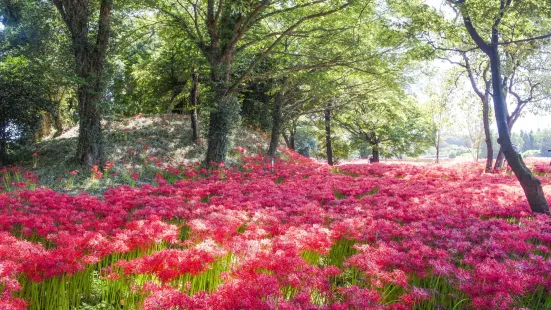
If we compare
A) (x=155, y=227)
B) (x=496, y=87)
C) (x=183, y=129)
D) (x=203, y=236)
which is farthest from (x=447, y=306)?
(x=183, y=129)

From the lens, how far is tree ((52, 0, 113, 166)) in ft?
39.0

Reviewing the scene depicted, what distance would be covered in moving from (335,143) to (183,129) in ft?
56.9

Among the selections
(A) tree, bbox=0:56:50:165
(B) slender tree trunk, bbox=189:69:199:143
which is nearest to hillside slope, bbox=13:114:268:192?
(B) slender tree trunk, bbox=189:69:199:143

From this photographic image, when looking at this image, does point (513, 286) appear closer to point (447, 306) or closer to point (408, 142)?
point (447, 306)

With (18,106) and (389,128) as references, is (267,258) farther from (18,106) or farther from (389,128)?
(389,128)

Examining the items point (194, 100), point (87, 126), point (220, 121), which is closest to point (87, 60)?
point (87, 126)

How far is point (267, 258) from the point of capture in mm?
3297

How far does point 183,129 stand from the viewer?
62.6ft

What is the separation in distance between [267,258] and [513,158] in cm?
615

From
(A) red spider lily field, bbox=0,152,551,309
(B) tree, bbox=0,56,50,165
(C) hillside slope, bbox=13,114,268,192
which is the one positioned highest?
(B) tree, bbox=0,56,50,165

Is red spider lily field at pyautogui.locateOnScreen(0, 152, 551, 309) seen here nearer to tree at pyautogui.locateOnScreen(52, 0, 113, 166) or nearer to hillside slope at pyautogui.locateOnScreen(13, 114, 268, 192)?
hillside slope at pyautogui.locateOnScreen(13, 114, 268, 192)

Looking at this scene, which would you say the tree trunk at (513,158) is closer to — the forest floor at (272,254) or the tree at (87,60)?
the forest floor at (272,254)

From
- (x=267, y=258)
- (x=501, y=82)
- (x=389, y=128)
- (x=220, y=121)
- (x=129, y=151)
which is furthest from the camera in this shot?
(x=389, y=128)

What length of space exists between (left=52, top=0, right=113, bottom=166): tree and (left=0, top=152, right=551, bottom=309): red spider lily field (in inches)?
268
